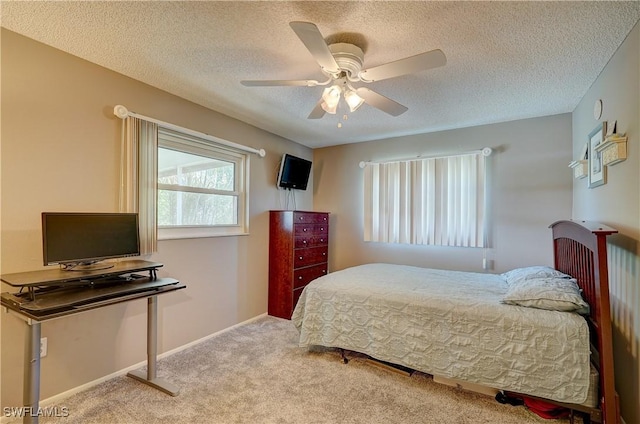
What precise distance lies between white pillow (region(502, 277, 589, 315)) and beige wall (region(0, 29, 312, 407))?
108 inches

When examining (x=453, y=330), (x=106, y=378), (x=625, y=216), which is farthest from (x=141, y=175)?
(x=625, y=216)

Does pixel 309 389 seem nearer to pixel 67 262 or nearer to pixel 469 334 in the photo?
pixel 469 334

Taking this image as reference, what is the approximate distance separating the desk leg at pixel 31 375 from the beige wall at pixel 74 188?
434mm

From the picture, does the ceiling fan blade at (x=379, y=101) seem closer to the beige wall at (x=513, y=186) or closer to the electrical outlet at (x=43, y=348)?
the beige wall at (x=513, y=186)

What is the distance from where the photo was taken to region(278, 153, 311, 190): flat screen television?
13.1 feet

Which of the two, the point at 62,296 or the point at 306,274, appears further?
the point at 306,274

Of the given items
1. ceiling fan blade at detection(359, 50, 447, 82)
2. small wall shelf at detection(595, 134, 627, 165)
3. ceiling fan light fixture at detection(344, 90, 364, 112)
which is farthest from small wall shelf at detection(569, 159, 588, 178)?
ceiling fan light fixture at detection(344, 90, 364, 112)

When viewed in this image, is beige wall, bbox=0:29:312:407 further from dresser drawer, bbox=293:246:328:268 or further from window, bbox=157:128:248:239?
dresser drawer, bbox=293:246:328:268

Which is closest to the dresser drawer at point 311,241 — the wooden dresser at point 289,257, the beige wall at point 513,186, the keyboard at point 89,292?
the wooden dresser at point 289,257

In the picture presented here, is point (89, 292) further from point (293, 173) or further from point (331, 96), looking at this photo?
point (293, 173)

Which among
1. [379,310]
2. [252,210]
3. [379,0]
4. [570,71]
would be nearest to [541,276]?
[379,310]

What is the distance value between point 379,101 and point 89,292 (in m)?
2.22

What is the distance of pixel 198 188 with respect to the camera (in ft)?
10.3

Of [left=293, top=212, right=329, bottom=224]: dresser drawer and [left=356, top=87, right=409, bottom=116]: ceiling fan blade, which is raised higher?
[left=356, top=87, right=409, bottom=116]: ceiling fan blade
